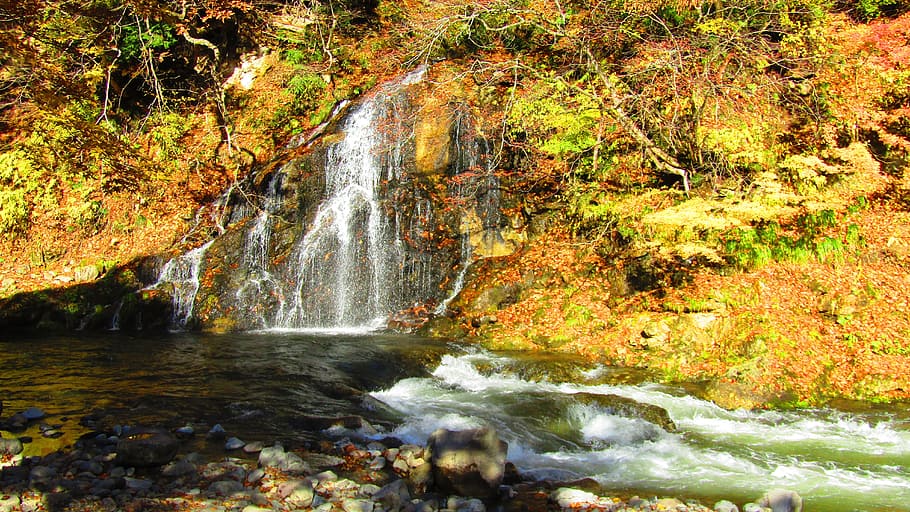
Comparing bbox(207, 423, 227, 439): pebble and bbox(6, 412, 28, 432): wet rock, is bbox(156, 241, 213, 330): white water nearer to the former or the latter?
bbox(6, 412, 28, 432): wet rock

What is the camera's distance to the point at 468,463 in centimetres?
453

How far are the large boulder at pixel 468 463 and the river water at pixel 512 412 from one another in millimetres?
824

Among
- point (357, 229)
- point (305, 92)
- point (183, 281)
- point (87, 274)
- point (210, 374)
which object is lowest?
point (210, 374)

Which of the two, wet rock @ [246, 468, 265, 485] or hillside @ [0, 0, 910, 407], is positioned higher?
hillside @ [0, 0, 910, 407]

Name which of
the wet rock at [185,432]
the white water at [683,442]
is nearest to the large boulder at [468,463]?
the white water at [683,442]

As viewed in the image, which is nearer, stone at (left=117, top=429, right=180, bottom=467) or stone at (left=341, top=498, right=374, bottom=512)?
stone at (left=341, top=498, right=374, bottom=512)

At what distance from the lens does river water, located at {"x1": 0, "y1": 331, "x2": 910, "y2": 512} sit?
17.7 ft

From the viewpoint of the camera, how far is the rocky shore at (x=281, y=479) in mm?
4016

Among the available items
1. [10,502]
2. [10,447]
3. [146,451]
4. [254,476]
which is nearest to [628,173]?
[254,476]

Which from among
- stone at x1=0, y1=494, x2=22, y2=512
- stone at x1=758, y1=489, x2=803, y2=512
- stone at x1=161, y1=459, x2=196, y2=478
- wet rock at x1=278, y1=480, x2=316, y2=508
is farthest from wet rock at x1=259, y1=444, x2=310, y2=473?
stone at x1=758, y1=489, x2=803, y2=512

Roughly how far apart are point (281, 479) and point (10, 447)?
2299 mm

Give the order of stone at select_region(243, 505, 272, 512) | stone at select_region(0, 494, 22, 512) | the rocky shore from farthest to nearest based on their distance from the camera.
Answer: the rocky shore → stone at select_region(243, 505, 272, 512) → stone at select_region(0, 494, 22, 512)

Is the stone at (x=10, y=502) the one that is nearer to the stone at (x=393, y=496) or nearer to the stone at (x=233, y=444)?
the stone at (x=233, y=444)

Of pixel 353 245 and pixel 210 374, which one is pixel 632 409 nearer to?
pixel 210 374
